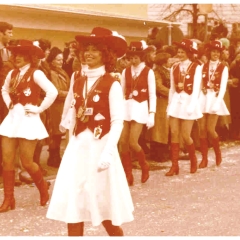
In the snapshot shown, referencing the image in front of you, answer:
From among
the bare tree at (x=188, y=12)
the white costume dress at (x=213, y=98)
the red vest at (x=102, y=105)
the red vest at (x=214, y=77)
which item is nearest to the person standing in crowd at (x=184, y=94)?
the white costume dress at (x=213, y=98)

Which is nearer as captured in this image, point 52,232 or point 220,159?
point 52,232

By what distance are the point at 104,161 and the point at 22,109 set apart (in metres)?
2.65

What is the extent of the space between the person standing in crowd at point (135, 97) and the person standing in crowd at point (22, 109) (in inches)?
76.5

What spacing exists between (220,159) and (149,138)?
4.09ft

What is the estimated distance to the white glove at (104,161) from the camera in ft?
18.6

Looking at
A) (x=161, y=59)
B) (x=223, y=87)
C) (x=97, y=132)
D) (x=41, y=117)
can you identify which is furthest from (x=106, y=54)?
(x=161, y=59)

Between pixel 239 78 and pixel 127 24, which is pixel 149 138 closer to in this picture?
pixel 239 78

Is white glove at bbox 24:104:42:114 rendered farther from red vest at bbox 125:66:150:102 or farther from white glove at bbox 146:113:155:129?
red vest at bbox 125:66:150:102

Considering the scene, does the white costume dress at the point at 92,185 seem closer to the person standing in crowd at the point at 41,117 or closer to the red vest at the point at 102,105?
the red vest at the point at 102,105

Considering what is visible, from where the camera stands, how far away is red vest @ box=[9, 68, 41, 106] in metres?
8.05

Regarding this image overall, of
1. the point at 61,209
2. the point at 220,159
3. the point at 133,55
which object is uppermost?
the point at 133,55

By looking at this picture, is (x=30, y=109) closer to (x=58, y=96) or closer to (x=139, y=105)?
(x=139, y=105)

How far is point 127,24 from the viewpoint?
18156mm

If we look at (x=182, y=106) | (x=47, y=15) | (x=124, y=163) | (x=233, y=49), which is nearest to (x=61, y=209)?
(x=124, y=163)
